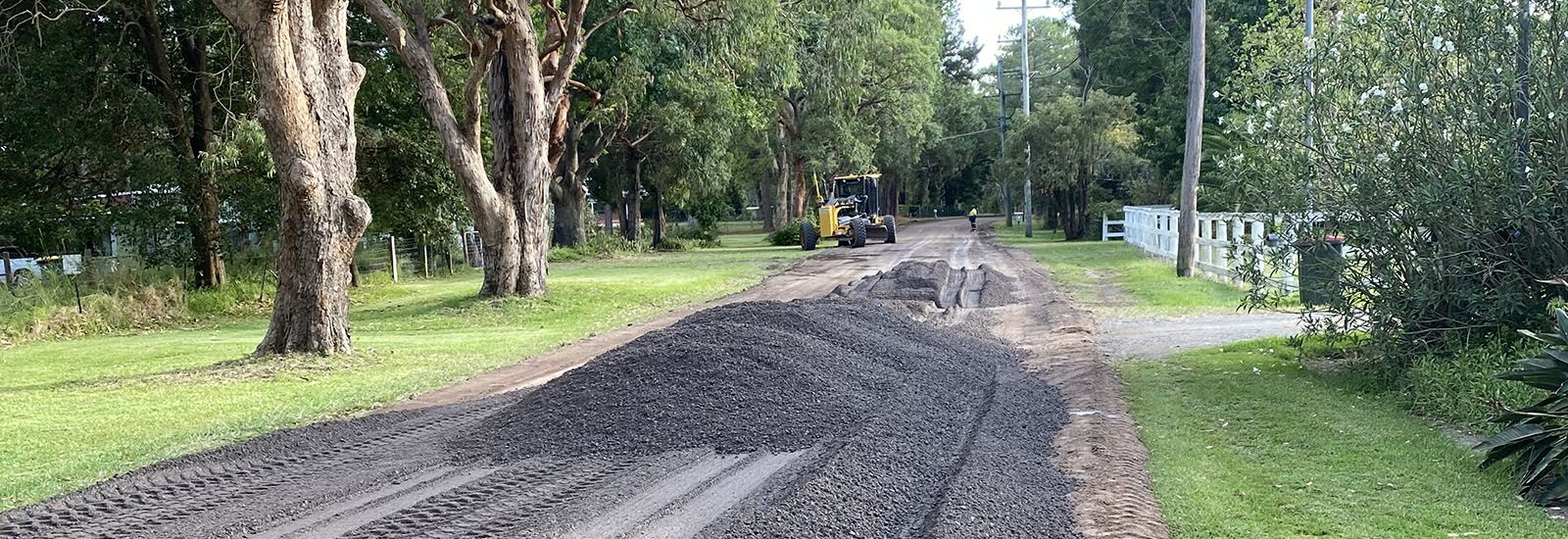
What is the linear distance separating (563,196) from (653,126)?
4005 mm

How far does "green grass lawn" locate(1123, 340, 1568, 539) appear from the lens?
5570 mm

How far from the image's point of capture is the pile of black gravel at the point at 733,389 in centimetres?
776

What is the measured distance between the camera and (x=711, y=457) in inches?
288

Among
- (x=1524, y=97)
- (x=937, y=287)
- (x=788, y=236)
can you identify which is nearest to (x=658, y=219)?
(x=788, y=236)

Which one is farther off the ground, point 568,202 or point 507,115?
point 507,115

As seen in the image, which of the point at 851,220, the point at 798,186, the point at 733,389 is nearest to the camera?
the point at 733,389

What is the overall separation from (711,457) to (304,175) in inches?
289

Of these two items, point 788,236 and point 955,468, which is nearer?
point 955,468

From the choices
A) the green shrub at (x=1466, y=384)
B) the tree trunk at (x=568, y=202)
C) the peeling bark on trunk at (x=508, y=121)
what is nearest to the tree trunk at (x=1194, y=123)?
the peeling bark on trunk at (x=508, y=121)

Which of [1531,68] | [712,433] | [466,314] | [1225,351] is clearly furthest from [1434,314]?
[466,314]

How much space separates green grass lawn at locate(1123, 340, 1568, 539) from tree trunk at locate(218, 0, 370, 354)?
28.5 feet

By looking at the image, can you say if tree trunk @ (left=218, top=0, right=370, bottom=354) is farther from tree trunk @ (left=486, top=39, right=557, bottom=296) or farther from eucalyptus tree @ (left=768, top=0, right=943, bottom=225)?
eucalyptus tree @ (left=768, top=0, right=943, bottom=225)

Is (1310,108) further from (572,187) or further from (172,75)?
(572,187)

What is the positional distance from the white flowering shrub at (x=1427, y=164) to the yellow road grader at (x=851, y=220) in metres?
27.8
